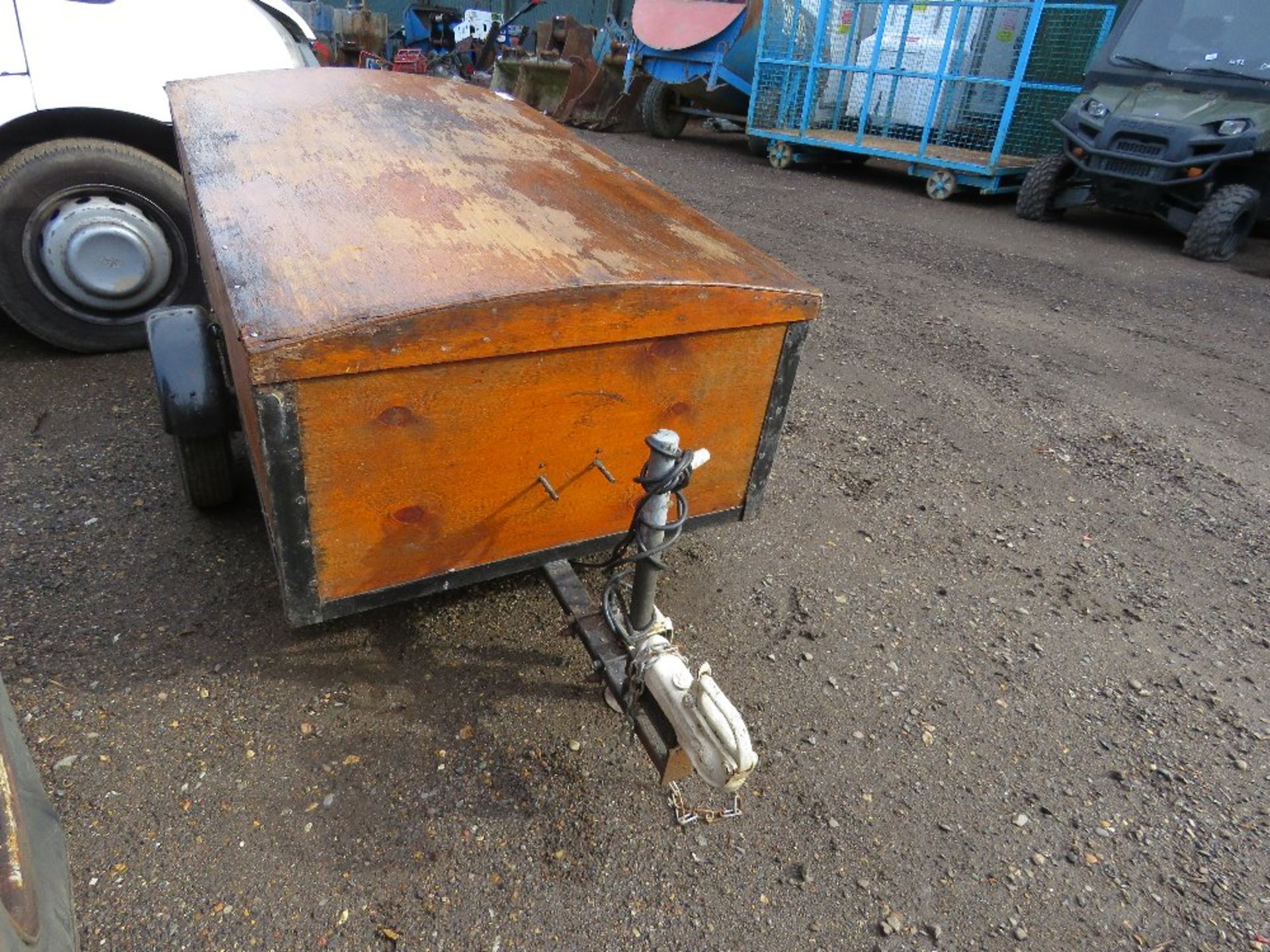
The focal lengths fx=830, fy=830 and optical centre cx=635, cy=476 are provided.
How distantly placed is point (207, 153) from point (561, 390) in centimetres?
134

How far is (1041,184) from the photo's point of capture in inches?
308

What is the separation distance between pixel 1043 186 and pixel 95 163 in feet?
25.1

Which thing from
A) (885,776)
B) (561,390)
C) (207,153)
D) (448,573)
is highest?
(207,153)

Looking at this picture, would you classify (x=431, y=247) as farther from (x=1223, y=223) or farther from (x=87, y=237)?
(x=1223, y=223)

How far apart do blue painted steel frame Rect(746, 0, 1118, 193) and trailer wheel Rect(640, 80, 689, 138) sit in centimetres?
186

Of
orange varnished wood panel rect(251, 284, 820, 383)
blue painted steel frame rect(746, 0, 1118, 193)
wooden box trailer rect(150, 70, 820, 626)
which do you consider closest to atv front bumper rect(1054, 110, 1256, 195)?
blue painted steel frame rect(746, 0, 1118, 193)

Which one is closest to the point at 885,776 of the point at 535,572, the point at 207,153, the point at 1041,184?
the point at 535,572

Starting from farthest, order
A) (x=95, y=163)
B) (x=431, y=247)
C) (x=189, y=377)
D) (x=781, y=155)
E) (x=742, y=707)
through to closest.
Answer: (x=781, y=155) < (x=95, y=163) < (x=189, y=377) < (x=742, y=707) < (x=431, y=247)

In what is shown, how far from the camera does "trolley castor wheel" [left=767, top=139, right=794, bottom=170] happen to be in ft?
32.9

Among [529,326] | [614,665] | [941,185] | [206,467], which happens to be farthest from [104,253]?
[941,185]

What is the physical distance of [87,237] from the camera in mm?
3348

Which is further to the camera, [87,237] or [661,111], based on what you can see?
[661,111]

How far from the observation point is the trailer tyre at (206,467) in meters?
2.54

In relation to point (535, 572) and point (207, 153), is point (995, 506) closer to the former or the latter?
point (535, 572)
